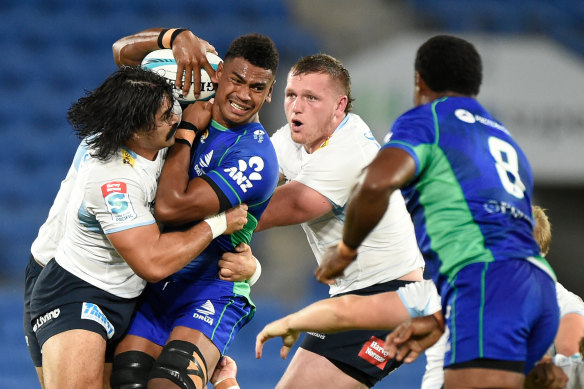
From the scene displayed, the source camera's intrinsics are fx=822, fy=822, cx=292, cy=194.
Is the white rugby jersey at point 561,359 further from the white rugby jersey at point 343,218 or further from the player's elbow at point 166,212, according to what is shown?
the player's elbow at point 166,212

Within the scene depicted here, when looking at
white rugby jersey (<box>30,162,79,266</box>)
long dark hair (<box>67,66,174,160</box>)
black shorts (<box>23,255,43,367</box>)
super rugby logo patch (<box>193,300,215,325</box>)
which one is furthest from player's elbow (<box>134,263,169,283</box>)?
black shorts (<box>23,255,43,367</box>)

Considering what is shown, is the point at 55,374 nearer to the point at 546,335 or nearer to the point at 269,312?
the point at 546,335

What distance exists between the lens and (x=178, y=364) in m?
3.91

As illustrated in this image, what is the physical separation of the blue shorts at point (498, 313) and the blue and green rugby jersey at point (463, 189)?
55mm

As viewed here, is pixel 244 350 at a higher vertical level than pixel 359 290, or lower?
lower

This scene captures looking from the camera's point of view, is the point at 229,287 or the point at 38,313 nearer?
the point at 38,313

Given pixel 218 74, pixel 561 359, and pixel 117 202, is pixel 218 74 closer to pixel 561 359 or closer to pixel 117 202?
pixel 117 202

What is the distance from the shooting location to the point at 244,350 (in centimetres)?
842

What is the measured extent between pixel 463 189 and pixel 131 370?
1.89m

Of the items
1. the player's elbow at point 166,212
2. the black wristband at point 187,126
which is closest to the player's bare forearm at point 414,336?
the player's elbow at point 166,212

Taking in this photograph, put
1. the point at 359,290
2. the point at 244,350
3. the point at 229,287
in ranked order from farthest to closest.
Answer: the point at 244,350 < the point at 359,290 < the point at 229,287

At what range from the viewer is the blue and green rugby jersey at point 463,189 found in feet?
10.4

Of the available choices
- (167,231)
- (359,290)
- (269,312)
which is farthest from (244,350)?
(167,231)

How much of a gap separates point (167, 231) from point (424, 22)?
7300mm
